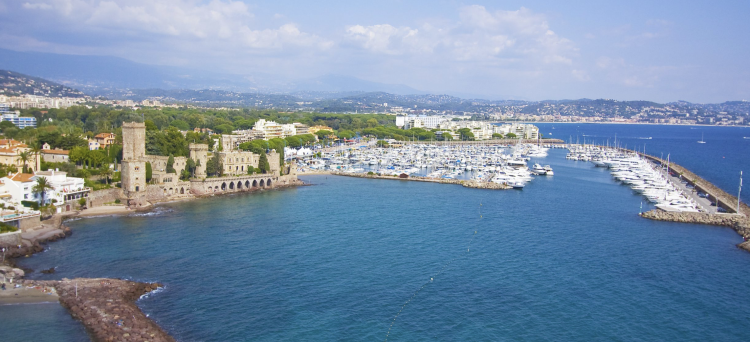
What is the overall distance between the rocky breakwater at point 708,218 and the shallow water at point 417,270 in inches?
29.1

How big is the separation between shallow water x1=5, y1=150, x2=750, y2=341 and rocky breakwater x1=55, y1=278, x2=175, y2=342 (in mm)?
520

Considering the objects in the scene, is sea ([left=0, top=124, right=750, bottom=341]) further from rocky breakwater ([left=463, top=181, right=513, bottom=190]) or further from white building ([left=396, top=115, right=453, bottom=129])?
white building ([left=396, top=115, right=453, bottom=129])

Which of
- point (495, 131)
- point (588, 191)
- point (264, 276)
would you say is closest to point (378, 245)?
point (264, 276)

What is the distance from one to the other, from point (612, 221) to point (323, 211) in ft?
52.1

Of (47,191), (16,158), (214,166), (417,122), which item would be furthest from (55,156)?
(417,122)

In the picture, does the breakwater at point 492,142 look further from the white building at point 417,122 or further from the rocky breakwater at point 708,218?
the rocky breakwater at point 708,218

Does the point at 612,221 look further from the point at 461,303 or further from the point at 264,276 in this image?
the point at 264,276

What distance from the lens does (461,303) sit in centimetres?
1678

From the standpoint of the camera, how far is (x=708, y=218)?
1126 inches

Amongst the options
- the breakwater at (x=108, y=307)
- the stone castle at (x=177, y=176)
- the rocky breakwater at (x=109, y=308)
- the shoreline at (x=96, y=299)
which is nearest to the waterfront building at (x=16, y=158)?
the stone castle at (x=177, y=176)

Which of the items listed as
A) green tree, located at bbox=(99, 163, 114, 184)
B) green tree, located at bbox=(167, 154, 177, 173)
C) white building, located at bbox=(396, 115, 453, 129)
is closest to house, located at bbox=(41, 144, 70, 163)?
green tree, located at bbox=(99, 163, 114, 184)

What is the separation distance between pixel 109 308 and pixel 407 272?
A: 9.85 metres

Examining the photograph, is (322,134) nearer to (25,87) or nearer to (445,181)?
(445,181)

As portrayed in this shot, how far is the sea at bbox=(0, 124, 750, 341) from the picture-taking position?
15.1m
